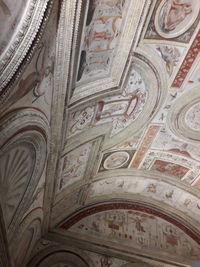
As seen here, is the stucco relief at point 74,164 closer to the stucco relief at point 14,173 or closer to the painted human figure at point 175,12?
the stucco relief at point 14,173

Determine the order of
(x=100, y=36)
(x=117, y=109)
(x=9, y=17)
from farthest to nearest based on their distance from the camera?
(x=117, y=109) < (x=100, y=36) < (x=9, y=17)

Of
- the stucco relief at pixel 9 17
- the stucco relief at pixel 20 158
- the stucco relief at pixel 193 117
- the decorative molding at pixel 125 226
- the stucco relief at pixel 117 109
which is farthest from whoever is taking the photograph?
the decorative molding at pixel 125 226

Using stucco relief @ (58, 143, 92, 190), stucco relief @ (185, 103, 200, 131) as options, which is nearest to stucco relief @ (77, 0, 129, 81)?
stucco relief @ (58, 143, 92, 190)

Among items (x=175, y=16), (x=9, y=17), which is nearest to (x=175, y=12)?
(x=175, y=16)

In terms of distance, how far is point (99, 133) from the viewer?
22.9 ft

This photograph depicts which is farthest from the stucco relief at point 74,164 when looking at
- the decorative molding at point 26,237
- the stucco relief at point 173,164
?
→ the stucco relief at point 173,164

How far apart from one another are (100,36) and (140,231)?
24.8 ft

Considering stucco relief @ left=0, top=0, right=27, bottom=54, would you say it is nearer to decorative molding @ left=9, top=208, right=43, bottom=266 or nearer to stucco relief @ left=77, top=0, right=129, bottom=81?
stucco relief @ left=77, top=0, right=129, bottom=81

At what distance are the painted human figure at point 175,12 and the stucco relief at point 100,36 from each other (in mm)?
836

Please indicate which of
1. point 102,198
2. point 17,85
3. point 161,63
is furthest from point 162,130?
point 17,85

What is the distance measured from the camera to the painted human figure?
16.0 feet

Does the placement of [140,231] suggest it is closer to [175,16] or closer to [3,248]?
[3,248]

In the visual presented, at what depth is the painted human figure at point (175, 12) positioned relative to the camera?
4.86 m

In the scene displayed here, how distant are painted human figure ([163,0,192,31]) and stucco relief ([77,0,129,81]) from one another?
84cm
